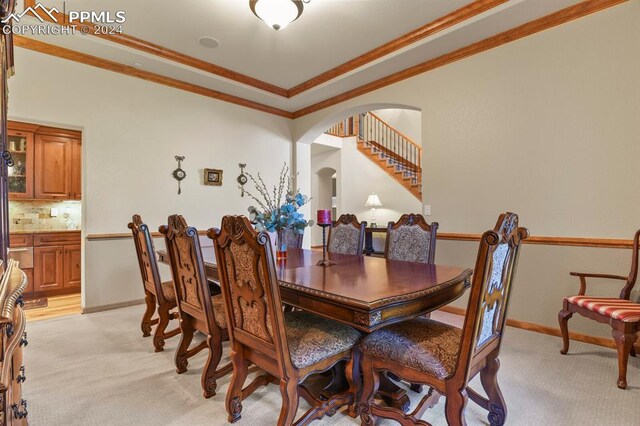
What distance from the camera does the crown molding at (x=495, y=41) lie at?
2.69m

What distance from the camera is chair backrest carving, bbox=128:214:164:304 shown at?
2.37 meters

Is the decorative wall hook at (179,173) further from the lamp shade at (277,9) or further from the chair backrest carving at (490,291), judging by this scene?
the chair backrest carving at (490,291)

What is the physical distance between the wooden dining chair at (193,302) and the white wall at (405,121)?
7259mm

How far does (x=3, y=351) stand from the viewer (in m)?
0.83

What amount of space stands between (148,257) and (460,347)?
7.22ft

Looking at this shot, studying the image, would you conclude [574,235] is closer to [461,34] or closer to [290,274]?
[461,34]

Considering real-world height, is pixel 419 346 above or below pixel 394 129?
below

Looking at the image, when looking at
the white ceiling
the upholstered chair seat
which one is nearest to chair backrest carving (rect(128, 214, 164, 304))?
the white ceiling

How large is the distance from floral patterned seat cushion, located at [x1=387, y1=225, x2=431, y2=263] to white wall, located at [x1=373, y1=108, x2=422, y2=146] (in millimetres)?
5974

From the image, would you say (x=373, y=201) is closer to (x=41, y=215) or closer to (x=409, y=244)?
(x=409, y=244)

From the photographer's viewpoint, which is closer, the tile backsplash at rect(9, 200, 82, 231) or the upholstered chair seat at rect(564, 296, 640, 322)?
the upholstered chair seat at rect(564, 296, 640, 322)

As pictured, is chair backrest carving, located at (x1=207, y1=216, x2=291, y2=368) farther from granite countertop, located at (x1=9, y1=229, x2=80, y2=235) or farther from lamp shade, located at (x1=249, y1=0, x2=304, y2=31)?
granite countertop, located at (x1=9, y1=229, x2=80, y2=235)

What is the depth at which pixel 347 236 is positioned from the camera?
3.12 metres

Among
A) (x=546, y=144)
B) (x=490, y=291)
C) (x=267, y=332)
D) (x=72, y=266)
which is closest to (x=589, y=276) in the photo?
(x=546, y=144)
